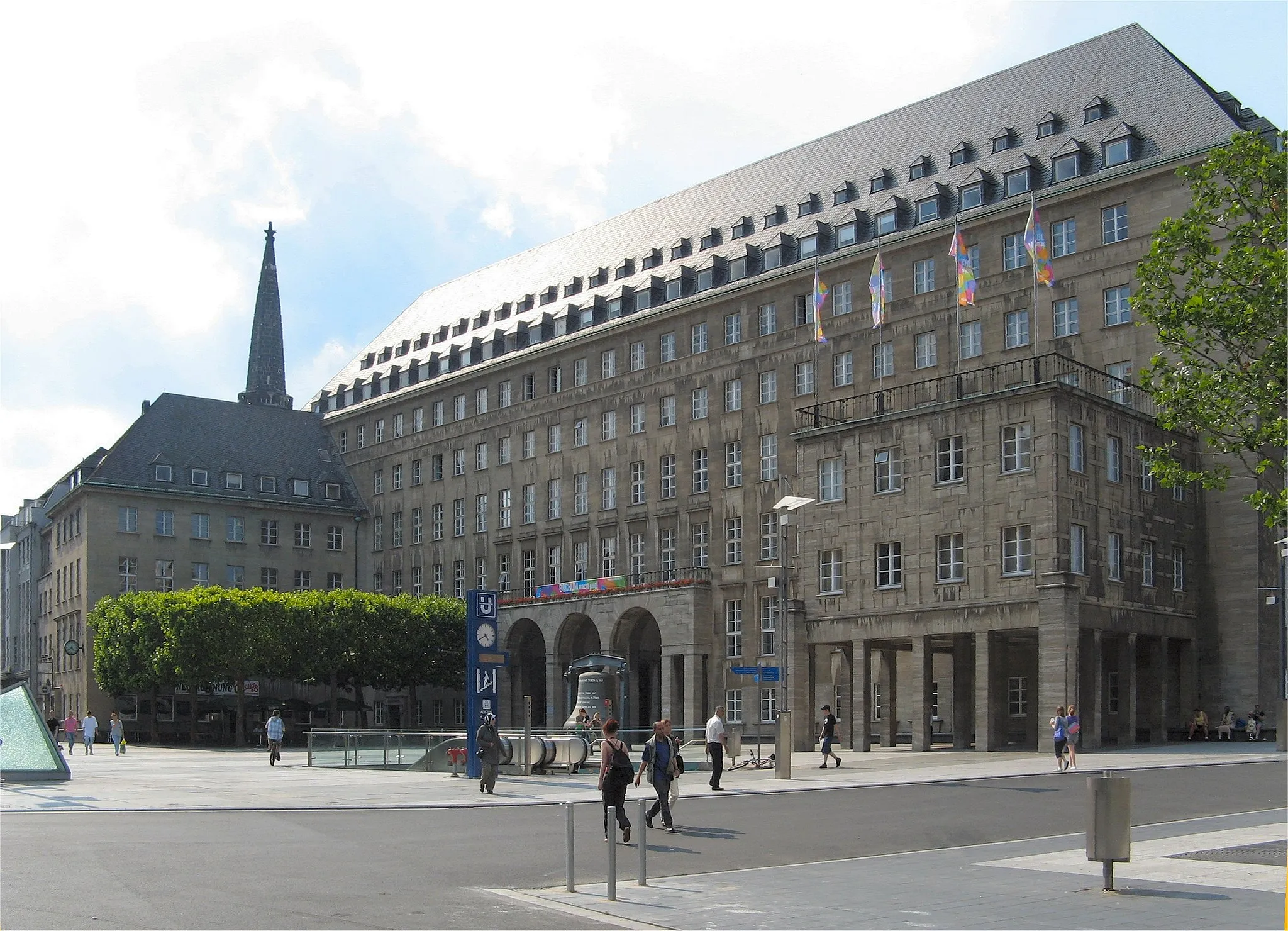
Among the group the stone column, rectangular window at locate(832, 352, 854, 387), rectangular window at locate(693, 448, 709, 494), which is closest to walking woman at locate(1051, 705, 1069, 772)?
the stone column

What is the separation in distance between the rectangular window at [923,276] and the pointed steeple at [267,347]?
7946 centimetres

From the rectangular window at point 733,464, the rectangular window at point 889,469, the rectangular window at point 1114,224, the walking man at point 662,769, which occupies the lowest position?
the walking man at point 662,769

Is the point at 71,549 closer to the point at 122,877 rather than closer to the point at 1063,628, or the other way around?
the point at 1063,628

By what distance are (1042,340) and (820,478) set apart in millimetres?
12429

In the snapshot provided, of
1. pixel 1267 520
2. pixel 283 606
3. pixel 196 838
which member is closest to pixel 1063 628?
pixel 1267 520

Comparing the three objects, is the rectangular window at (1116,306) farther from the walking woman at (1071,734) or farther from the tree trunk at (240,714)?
the tree trunk at (240,714)

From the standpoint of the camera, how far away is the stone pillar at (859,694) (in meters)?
55.3

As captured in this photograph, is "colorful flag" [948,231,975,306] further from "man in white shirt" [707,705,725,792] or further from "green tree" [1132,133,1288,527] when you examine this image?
"green tree" [1132,133,1288,527]

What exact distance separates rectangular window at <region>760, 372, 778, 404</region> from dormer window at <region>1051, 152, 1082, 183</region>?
53.1 feet

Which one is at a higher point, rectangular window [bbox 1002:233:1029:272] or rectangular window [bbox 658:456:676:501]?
rectangular window [bbox 1002:233:1029:272]

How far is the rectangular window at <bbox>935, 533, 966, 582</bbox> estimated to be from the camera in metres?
52.4

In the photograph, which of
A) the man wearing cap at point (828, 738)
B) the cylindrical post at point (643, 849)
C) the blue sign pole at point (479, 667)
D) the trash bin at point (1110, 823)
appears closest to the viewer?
the trash bin at point (1110, 823)

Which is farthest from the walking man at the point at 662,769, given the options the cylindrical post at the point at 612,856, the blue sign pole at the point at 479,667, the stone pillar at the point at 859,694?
the stone pillar at the point at 859,694

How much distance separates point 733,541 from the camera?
241 ft
